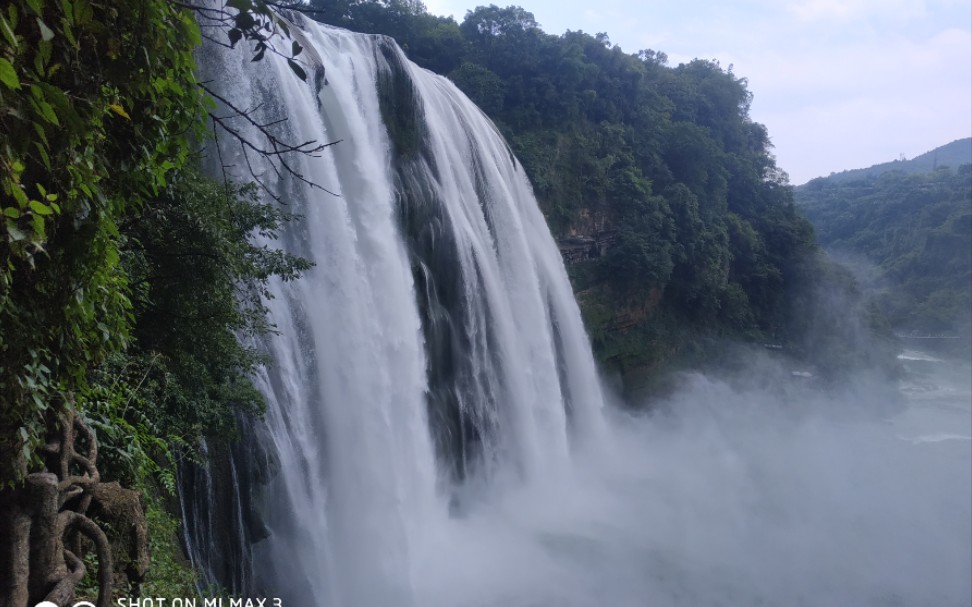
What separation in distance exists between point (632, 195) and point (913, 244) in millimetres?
27752

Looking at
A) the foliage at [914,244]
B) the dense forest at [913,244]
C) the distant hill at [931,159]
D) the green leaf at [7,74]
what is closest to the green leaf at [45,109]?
the green leaf at [7,74]

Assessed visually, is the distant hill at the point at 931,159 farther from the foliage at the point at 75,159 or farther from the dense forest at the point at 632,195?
the foliage at the point at 75,159

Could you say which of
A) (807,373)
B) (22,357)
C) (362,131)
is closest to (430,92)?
(362,131)

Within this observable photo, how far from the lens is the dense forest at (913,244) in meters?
35.7

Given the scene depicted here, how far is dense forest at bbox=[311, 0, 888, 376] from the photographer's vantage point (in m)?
20.5

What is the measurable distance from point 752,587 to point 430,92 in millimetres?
9984

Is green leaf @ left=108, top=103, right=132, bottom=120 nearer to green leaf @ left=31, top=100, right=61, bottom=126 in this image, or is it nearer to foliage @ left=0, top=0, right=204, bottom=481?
foliage @ left=0, top=0, right=204, bottom=481

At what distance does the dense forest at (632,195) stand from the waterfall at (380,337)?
6.51 metres

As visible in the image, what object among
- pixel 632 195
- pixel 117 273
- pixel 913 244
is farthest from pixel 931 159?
pixel 117 273

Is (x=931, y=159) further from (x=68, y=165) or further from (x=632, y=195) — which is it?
(x=68, y=165)

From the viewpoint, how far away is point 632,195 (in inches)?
854

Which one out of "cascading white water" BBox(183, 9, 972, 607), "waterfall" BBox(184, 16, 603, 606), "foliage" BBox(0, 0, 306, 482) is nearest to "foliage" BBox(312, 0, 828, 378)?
"cascading white water" BBox(183, 9, 972, 607)

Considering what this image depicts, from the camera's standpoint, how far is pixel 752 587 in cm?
1081

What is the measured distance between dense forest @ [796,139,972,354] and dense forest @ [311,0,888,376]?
1081 centimetres
